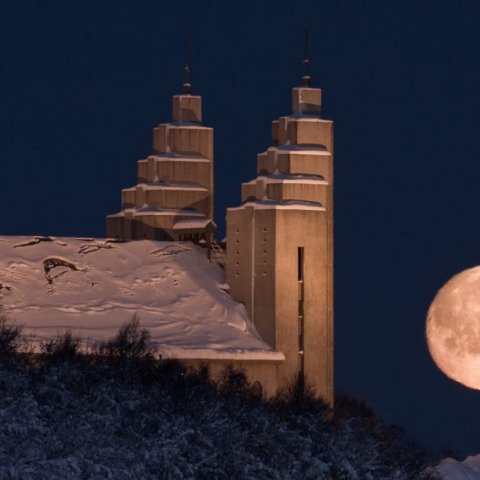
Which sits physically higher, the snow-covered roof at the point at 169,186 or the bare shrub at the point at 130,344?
the snow-covered roof at the point at 169,186

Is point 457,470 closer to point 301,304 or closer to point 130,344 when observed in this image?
point 130,344

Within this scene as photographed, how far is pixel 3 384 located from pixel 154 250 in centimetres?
1883

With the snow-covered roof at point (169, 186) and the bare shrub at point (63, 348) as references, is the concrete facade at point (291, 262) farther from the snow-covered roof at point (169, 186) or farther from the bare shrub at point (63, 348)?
the bare shrub at point (63, 348)

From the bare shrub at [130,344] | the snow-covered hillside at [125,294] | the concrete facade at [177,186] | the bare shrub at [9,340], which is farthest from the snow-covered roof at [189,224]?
the bare shrub at [9,340]

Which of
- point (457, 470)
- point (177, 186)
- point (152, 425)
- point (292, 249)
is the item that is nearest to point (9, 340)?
point (152, 425)

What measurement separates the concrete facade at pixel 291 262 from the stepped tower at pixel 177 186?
5.49 meters

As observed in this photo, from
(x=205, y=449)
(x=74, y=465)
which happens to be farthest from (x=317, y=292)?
(x=74, y=465)

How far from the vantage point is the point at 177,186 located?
83688mm

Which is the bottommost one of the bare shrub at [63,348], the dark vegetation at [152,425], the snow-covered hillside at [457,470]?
the snow-covered hillside at [457,470]

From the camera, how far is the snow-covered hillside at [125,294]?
7394 cm

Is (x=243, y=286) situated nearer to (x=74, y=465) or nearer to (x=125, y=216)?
(x=125, y=216)

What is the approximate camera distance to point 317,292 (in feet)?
251

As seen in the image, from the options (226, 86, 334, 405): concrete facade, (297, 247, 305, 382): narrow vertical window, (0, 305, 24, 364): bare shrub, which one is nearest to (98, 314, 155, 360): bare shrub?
(0, 305, 24, 364): bare shrub

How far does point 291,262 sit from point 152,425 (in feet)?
50.1
